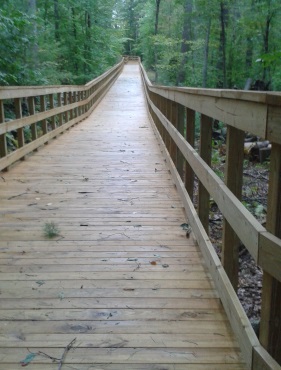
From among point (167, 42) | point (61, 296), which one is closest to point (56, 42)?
point (167, 42)

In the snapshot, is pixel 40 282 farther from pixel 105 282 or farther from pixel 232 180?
pixel 232 180

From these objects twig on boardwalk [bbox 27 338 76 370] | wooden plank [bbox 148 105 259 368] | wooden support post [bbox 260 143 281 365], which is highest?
wooden support post [bbox 260 143 281 365]

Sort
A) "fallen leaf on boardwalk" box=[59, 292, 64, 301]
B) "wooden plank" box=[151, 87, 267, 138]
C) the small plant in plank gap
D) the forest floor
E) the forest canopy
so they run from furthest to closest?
1. the forest canopy
2. the forest floor
3. the small plant in plank gap
4. "fallen leaf on boardwalk" box=[59, 292, 64, 301]
5. "wooden plank" box=[151, 87, 267, 138]

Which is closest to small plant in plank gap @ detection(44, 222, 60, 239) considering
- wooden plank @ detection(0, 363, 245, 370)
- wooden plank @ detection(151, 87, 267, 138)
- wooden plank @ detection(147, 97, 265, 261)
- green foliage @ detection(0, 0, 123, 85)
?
wooden plank @ detection(147, 97, 265, 261)

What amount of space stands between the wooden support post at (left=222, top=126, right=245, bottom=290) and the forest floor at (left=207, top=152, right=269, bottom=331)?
143cm

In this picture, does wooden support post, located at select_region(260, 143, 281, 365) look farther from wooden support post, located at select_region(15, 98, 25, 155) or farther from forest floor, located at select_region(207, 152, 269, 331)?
wooden support post, located at select_region(15, 98, 25, 155)

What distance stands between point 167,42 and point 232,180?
24465 mm

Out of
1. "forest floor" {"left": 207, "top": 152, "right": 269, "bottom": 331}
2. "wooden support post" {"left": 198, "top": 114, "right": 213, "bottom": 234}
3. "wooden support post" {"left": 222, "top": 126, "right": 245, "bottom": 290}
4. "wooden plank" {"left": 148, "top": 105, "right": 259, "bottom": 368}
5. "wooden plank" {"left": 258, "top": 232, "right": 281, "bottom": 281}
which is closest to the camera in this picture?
A: "wooden plank" {"left": 258, "top": 232, "right": 281, "bottom": 281}

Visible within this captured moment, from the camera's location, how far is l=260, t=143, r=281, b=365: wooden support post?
1.61 meters

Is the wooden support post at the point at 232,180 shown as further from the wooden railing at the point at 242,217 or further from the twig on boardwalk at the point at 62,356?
the twig on boardwalk at the point at 62,356

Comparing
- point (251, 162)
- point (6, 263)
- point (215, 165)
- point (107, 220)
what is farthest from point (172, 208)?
point (251, 162)

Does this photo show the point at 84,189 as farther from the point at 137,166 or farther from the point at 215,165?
the point at 215,165

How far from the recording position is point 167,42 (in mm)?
25469

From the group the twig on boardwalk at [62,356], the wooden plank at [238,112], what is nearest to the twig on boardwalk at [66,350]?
the twig on boardwalk at [62,356]
